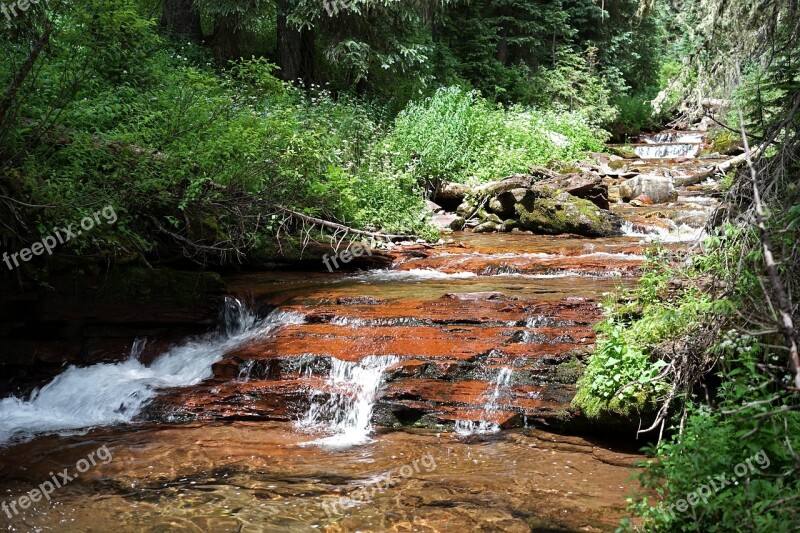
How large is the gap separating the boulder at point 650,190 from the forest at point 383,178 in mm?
1625

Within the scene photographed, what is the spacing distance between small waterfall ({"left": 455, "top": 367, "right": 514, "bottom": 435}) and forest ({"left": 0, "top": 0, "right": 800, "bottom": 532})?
0.71 meters

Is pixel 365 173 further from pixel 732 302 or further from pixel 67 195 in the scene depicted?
pixel 732 302

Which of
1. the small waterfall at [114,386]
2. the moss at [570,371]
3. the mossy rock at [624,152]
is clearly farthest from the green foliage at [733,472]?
the mossy rock at [624,152]

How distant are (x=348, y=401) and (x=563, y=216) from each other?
7660 millimetres

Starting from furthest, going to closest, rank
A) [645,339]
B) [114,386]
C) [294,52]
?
[294,52]
[114,386]
[645,339]

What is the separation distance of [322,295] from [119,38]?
5204mm

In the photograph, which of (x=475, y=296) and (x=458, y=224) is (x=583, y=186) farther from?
(x=475, y=296)

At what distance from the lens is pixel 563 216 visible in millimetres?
12688

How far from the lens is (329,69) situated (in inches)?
706

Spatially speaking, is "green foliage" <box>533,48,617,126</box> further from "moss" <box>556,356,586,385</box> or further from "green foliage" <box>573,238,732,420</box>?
"moss" <box>556,356,586,385</box>

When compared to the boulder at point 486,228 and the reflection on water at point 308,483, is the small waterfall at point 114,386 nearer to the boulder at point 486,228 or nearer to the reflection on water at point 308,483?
the reflection on water at point 308,483

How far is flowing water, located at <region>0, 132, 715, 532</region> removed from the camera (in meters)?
4.56

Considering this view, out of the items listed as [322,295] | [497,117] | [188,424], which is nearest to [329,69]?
[497,117]

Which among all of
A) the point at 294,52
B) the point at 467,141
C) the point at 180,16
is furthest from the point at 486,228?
the point at 180,16
